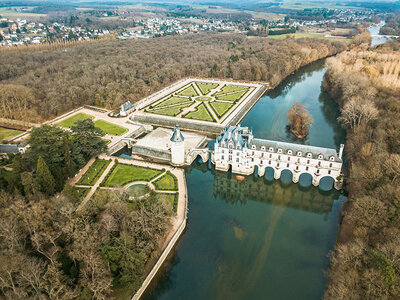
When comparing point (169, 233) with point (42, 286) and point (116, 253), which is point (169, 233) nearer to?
point (116, 253)

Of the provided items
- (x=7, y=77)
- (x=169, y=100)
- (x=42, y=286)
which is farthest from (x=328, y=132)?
(x=7, y=77)

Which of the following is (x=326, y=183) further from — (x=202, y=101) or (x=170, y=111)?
(x=202, y=101)

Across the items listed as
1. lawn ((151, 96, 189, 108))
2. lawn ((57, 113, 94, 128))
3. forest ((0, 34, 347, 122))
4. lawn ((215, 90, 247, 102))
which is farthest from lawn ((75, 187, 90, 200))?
lawn ((215, 90, 247, 102))

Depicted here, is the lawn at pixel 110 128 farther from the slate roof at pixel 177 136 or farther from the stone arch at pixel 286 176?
the stone arch at pixel 286 176

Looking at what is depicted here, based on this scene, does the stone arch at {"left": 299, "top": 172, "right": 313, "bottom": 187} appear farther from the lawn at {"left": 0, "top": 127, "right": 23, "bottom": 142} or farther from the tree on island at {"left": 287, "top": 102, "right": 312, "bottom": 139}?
the lawn at {"left": 0, "top": 127, "right": 23, "bottom": 142}

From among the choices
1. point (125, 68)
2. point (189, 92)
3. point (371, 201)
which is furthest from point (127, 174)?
point (125, 68)

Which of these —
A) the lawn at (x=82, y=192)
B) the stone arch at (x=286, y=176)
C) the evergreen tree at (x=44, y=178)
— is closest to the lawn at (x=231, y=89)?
the stone arch at (x=286, y=176)
